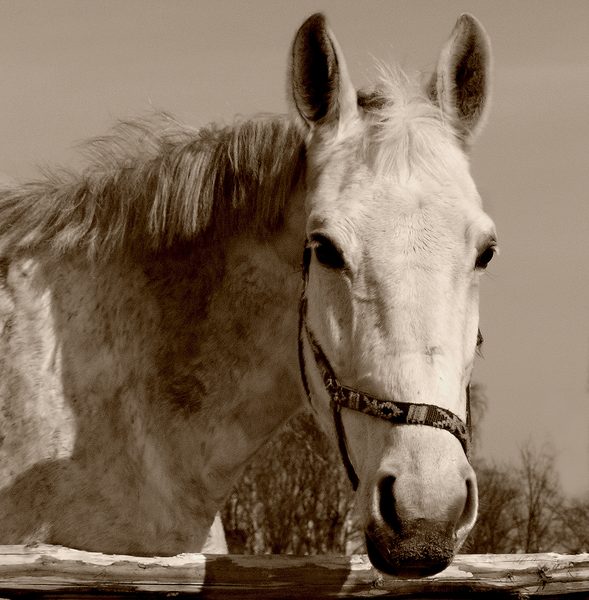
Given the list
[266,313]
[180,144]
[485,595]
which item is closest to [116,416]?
→ [266,313]

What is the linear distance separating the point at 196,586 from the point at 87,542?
35.4 inches

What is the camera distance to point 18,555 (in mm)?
3867

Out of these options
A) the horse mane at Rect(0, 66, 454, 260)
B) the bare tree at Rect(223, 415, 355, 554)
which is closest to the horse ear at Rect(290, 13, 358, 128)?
the horse mane at Rect(0, 66, 454, 260)

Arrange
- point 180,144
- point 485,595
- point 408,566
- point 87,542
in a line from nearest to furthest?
point 408,566
point 485,595
point 87,542
point 180,144

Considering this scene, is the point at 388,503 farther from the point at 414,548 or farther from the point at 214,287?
the point at 214,287

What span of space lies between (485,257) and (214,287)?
145cm

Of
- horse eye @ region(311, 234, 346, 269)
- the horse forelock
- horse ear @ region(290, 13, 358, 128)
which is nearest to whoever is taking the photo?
horse eye @ region(311, 234, 346, 269)

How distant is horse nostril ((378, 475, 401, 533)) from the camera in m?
3.68

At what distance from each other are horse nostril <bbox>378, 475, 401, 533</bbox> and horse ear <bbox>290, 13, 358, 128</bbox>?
1819 millimetres

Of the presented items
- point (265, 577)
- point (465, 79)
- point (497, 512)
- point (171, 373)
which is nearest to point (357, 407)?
point (265, 577)

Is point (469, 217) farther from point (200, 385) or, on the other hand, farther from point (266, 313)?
point (200, 385)

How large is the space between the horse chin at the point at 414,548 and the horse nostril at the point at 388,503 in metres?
0.03

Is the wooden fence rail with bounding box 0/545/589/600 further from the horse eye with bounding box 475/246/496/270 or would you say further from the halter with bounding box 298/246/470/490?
the horse eye with bounding box 475/246/496/270

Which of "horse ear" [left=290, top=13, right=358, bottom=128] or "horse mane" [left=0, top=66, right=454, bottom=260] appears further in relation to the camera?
"horse mane" [left=0, top=66, right=454, bottom=260]
